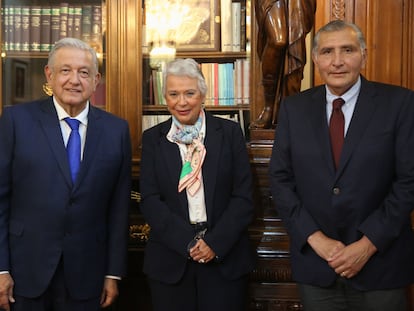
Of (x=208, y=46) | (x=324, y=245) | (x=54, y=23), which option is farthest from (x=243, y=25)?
(x=324, y=245)

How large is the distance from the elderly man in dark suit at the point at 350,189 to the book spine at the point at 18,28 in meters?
1.81

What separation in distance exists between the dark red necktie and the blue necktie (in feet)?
2.75

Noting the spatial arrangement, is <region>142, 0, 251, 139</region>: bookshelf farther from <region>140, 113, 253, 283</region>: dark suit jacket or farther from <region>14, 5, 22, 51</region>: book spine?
<region>140, 113, 253, 283</region>: dark suit jacket

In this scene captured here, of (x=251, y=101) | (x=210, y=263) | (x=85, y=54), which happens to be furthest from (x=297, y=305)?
(x=85, y=54)

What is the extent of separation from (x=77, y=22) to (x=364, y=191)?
1.92 metres

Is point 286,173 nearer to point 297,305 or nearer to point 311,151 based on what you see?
point 311,151

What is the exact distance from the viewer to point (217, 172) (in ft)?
7.25

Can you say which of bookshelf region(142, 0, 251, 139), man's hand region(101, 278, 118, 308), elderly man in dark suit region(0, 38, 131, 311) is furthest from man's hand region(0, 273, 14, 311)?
bookshelf region(142, 0, 251, 139)

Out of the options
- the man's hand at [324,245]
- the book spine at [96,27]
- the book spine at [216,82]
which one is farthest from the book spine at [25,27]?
the man's hand at [324,245]

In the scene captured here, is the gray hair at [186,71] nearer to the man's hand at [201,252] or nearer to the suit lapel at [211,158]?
the suit lapel at [211,158]

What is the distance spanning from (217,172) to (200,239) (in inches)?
9.7

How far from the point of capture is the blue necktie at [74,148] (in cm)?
205

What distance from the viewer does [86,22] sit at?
320 centimetres

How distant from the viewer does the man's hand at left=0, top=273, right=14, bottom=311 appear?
1.99 m
